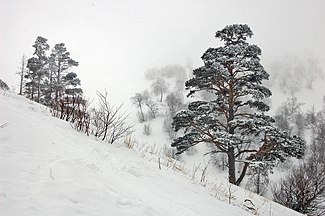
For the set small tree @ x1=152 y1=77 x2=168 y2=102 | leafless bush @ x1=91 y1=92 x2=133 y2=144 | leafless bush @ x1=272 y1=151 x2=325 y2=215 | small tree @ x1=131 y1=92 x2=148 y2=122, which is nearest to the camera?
leafless bush @ x1=91 y1=92 x2=133 y2=144

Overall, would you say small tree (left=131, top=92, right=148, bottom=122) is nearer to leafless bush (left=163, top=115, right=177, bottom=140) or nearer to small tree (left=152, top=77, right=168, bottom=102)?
leafless bush (left=163, top=115, right=177, bottom=140)

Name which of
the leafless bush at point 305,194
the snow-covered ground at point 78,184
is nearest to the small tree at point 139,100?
the leafless bush at point 305,194

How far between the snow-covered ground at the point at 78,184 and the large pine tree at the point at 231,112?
17.1 ft

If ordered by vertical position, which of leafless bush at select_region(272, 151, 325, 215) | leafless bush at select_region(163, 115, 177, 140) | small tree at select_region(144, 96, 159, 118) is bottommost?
leafless bush at select_region(272, 151, 325, 215)

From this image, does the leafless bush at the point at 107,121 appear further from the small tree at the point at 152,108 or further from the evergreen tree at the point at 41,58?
the small tree at the point at 152,108

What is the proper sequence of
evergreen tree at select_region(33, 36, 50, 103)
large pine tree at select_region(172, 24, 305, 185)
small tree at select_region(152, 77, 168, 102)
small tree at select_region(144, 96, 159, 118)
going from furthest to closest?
small tree at select_region(152, 77, 168, 102) < small tree at select_region(144, 96, 159, 118) < evergreen tree at select_region(33, 36, 50, 103) < large pine tree at select_region(172, 24, 305, 185)

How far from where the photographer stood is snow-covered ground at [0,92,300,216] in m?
2.15

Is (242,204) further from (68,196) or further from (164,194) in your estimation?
(68,196)

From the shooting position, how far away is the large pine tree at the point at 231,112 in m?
9.30

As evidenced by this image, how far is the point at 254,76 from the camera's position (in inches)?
401

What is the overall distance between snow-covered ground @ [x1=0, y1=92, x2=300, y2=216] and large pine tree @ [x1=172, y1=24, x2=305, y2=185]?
5202mm

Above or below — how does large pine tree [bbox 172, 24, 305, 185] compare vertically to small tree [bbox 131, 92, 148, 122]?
below

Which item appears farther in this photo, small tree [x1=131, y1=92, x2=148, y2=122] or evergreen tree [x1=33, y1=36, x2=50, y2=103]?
small tree [x1=131, y1=92, x2=148, y2=122]

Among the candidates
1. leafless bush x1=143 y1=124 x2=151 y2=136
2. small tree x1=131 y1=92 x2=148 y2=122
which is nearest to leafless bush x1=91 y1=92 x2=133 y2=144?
leafless bush x1=143 y1=124 x2=151 y2=136
